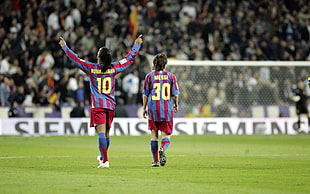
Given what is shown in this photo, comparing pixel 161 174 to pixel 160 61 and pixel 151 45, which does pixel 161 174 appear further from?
pixel 151 45

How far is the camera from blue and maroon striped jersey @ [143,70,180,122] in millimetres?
12406

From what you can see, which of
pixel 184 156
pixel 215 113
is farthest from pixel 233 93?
pixel 184 156

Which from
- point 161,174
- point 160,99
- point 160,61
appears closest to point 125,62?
point 160,61

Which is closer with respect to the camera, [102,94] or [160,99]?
[102,94]

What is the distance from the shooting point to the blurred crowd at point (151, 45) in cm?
2725

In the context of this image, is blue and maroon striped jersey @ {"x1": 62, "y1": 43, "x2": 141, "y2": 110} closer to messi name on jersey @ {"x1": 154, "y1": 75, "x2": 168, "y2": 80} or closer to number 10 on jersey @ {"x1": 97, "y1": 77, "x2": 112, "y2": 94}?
number 10 on jersey @ {"x1": 97, "y1": 77, "x2": 112, "y2": 94}

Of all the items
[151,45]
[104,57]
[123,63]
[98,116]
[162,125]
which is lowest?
[162,125]

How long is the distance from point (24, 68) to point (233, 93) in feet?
27.0

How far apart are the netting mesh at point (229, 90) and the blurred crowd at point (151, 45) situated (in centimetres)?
4

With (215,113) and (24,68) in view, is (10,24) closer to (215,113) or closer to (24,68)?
(24,68)

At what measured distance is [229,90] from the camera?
27.9 m

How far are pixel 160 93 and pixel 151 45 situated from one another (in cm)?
1719

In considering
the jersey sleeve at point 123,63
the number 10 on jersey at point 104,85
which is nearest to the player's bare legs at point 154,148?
the number 10 on jersey at point 104,85

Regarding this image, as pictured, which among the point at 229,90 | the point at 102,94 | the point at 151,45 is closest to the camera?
the point at 102,94
